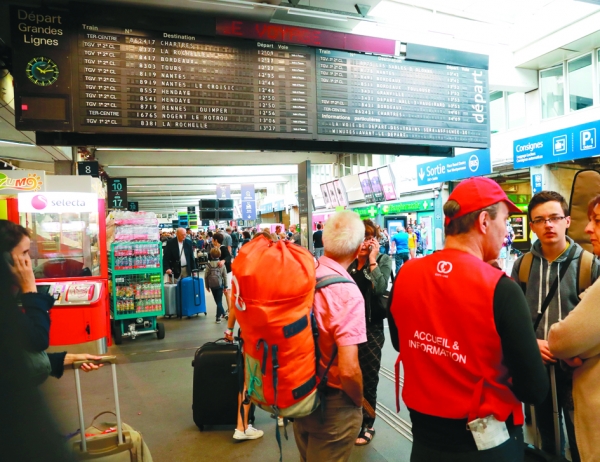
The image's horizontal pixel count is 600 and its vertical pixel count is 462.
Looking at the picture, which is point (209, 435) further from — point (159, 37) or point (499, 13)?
point (499, 13)

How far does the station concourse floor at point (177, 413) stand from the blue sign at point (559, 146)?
19.3 ft

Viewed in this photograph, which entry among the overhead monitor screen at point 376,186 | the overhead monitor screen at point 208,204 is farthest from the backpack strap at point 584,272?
the overhead monitor screen at point 208,204

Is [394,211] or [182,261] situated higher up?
[394,211]

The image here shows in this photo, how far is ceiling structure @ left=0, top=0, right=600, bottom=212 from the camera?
4473 mm

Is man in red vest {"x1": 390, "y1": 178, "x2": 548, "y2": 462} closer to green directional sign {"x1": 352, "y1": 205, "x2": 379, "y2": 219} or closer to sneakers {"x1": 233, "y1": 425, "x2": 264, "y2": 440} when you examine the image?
sneakers {"x1": 233, "y1": 425, "x2": 264, "y2": 440}

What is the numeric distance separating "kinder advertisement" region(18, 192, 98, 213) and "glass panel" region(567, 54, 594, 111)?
1136 centimetres

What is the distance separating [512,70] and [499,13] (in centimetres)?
199

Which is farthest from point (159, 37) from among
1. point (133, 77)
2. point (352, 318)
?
point (352, 318)

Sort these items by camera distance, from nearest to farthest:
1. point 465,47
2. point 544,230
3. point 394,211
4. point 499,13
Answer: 1. point 544,230
2. point 465,47
3. point 499,13
4. point 394,211

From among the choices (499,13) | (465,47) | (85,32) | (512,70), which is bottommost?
(85,32)

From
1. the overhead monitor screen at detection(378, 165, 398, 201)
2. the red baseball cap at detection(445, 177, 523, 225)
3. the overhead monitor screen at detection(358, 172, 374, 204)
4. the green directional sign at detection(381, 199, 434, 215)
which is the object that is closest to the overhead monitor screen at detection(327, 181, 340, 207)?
the green directional sign at detection(381, 199, 434, 215)

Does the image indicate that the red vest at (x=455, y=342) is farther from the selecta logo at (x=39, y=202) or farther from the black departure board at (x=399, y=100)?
the selecta logo at (x=39, y=202)

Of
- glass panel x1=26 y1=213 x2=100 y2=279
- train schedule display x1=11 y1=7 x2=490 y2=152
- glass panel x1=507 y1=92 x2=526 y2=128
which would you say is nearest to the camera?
train schedule display x1=11 y1=7 x2=490 y2=152

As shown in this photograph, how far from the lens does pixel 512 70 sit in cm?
1037
